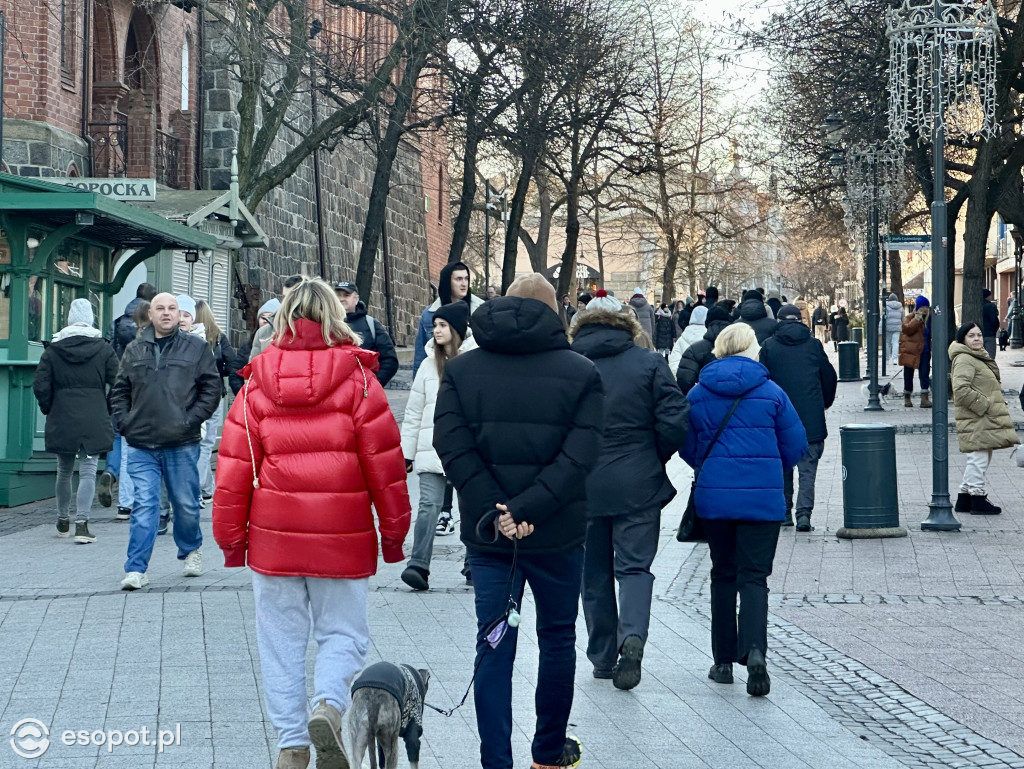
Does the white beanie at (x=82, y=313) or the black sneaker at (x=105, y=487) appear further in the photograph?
the black sneaker at (x=105, y=487)

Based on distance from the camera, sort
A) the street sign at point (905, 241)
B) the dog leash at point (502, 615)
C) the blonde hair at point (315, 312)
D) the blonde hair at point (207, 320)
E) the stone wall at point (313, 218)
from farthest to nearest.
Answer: the stone wall at point (313, 218) → the street sign at point (905, 241) → the blonde hair at point (207, 320) → the blonde hair at point (315, 312) → the dog leash at point (502, 615)

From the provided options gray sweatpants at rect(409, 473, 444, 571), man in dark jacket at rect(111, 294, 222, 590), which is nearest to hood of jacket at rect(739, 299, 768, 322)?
gray sweatpants at rect(409, 473, 444, 571)

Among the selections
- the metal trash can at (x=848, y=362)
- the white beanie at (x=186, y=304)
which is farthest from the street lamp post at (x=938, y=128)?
the metal trash can at (x=848, y=362)

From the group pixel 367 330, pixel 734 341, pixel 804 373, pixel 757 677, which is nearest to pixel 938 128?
pixel 804 373

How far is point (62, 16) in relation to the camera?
866 inches

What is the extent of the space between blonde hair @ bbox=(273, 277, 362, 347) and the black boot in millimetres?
8755

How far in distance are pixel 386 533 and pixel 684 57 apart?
35.7 meters

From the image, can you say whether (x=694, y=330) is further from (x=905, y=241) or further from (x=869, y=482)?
(x=905, y=241)

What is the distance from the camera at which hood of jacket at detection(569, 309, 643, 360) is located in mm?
6938

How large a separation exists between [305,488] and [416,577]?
3.84 metres

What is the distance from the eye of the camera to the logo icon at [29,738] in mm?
5492

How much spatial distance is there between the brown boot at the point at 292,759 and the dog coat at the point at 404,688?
51 centimetres

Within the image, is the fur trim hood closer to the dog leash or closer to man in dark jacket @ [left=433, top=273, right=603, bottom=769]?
man in dark jacket @ [left=433, top=273, right=603, bottom=769]

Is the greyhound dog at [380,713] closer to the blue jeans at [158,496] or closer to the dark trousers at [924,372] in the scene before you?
the blue jeans at [158,496]
